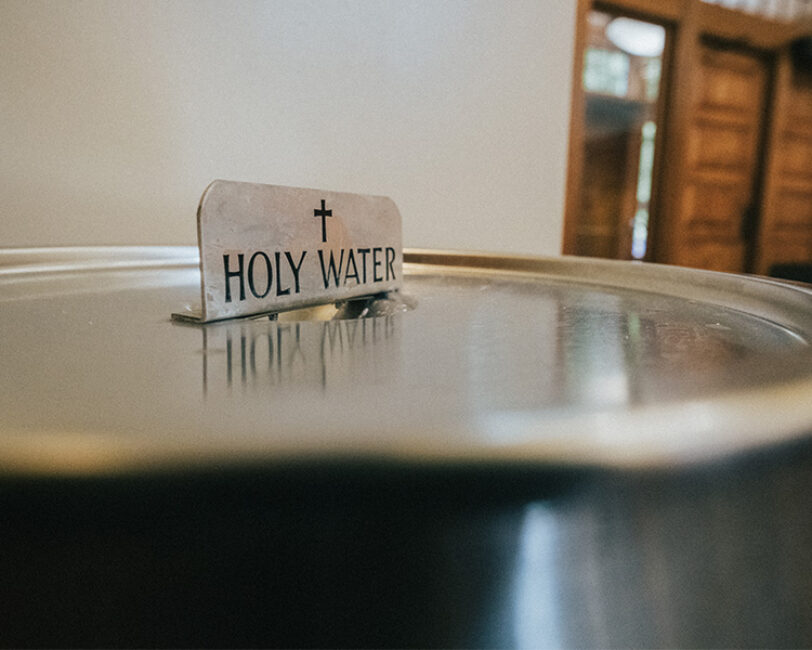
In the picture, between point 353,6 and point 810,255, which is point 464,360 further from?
point 810,255

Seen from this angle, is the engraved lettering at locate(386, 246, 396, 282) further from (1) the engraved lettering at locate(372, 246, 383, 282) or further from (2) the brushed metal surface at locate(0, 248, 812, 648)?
(2) the brushed metal surface at locate(0, 248, 812, 648)

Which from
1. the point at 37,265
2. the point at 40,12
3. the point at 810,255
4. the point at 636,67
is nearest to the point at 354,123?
Result: the point at 40,12

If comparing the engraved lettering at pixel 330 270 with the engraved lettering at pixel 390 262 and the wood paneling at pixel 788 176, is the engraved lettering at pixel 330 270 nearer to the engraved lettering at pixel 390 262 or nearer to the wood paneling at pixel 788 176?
the engraved lettering at pixel 390 262

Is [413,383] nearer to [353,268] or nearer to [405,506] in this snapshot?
[405,506]

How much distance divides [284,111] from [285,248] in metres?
0.91

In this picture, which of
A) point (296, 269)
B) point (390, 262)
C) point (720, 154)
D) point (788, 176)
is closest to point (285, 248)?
point (296, 269)

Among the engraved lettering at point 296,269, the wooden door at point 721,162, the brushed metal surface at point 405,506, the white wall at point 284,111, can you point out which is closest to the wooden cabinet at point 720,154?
the wooden door at point 721,162

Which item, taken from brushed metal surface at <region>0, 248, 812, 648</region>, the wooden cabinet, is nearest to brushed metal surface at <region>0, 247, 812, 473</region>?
brushed metal surface at <region>0, 248, 812, 648</region>

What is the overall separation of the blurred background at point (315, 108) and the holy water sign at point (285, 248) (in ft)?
2.29

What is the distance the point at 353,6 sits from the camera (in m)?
1.22

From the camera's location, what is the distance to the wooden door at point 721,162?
99.6 inches

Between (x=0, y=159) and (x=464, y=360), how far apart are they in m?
1.04

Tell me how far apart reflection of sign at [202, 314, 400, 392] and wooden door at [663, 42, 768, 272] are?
242 centimetres

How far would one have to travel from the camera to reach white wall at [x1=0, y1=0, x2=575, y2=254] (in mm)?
979
